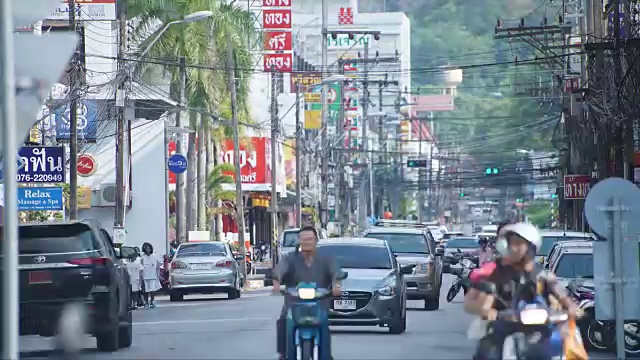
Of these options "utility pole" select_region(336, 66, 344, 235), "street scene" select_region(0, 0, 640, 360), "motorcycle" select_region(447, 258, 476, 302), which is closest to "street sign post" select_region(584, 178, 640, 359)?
"street scene" select_region(0, 0, 640, 360)

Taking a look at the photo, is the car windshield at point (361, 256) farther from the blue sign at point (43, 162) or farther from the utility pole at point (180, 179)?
the utility pole at point (180, 179)

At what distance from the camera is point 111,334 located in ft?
72.2

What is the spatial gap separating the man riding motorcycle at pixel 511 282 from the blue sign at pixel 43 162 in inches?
931

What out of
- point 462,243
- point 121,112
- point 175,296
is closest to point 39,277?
point 121,112

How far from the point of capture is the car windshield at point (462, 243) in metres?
62.1

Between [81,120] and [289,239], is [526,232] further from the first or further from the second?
[289,239]

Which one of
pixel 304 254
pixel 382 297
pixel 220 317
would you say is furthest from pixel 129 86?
pixel 304 254

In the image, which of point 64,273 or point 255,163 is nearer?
point 64,273

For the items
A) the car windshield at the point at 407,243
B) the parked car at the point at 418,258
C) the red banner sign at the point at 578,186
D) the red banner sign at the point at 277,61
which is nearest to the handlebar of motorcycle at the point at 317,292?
the parked car at the point at 418,258

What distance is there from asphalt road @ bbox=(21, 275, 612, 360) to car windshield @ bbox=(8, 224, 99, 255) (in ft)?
4.94

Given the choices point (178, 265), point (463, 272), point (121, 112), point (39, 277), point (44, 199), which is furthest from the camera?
point (121, 112)

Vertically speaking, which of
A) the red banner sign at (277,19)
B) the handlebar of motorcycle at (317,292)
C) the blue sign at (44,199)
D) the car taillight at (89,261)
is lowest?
the handlebar of motorcycle at (317,292)

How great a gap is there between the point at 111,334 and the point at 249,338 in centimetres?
277

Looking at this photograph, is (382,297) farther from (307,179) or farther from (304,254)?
(307,179)
